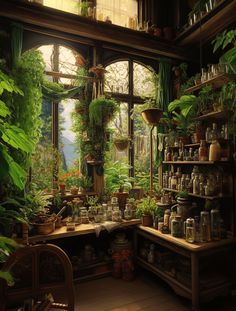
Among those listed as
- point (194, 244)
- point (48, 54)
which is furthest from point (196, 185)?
point (48, 54)

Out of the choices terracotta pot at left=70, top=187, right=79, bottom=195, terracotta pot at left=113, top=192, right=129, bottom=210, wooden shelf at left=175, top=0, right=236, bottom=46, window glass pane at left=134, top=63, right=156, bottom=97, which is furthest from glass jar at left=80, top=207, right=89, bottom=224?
wooden shelf at left=175, top=0, right=236, bottom=46

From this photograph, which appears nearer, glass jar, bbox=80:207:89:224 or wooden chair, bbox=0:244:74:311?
wooden chair, bbox=0:244:74:311

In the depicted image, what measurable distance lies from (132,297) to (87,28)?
3.24 m

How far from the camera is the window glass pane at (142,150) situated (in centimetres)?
390

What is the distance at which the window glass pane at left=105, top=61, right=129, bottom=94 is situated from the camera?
373cm

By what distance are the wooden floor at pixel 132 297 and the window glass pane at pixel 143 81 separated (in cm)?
269

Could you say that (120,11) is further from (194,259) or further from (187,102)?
(194,259)

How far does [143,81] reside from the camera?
3.95m

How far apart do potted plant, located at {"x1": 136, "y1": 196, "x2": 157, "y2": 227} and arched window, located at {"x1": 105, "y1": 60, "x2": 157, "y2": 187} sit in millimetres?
661

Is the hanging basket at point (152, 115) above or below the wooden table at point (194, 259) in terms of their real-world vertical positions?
above

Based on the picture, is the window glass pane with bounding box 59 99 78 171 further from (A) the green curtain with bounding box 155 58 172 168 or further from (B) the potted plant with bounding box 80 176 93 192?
(A) the green curtain with bounding box 155 58 172 168

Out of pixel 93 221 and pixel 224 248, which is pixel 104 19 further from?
pixel 224 248

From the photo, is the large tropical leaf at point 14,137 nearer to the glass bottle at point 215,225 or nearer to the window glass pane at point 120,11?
the glass bottle at point 215,225

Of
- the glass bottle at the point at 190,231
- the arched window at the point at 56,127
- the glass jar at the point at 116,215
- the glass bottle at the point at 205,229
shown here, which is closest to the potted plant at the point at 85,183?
the arched window at the point at 56,127
